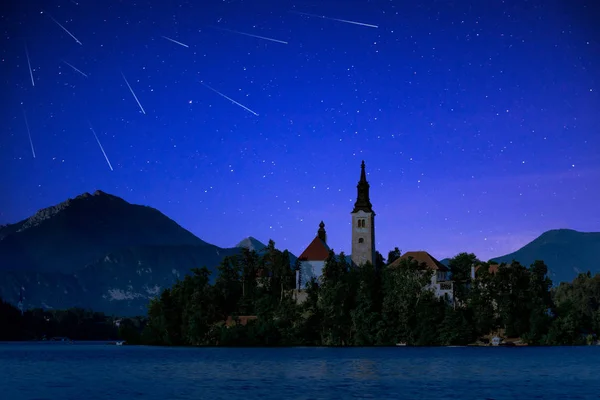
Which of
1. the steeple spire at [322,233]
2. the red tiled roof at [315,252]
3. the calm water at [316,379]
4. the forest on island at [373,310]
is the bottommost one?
the calm water at [316,379]

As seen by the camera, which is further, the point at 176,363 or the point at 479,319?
the point at 479,319

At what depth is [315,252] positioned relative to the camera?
165m

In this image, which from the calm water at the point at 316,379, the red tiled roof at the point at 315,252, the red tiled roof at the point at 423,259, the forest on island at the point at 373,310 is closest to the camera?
the calm water at the point at 316,379

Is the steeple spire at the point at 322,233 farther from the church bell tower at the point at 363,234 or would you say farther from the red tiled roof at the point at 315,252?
the church bell tower at the point at 363,234

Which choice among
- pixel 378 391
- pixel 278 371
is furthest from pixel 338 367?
pixel 378 391

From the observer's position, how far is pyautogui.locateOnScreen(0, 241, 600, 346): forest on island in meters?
147

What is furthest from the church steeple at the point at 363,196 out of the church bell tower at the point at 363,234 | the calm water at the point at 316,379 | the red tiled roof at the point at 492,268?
the calm water at the point at 316,379

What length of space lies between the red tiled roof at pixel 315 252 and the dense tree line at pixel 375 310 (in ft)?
17.2

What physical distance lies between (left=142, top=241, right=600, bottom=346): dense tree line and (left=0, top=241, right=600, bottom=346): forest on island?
0.19 m

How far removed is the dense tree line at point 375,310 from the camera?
147125mm

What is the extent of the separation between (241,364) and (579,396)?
4734 centimetres

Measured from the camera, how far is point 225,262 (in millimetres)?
166750

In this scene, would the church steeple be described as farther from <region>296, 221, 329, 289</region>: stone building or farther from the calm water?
the calm water

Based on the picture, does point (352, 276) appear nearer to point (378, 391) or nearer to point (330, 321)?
point (330, 321)
